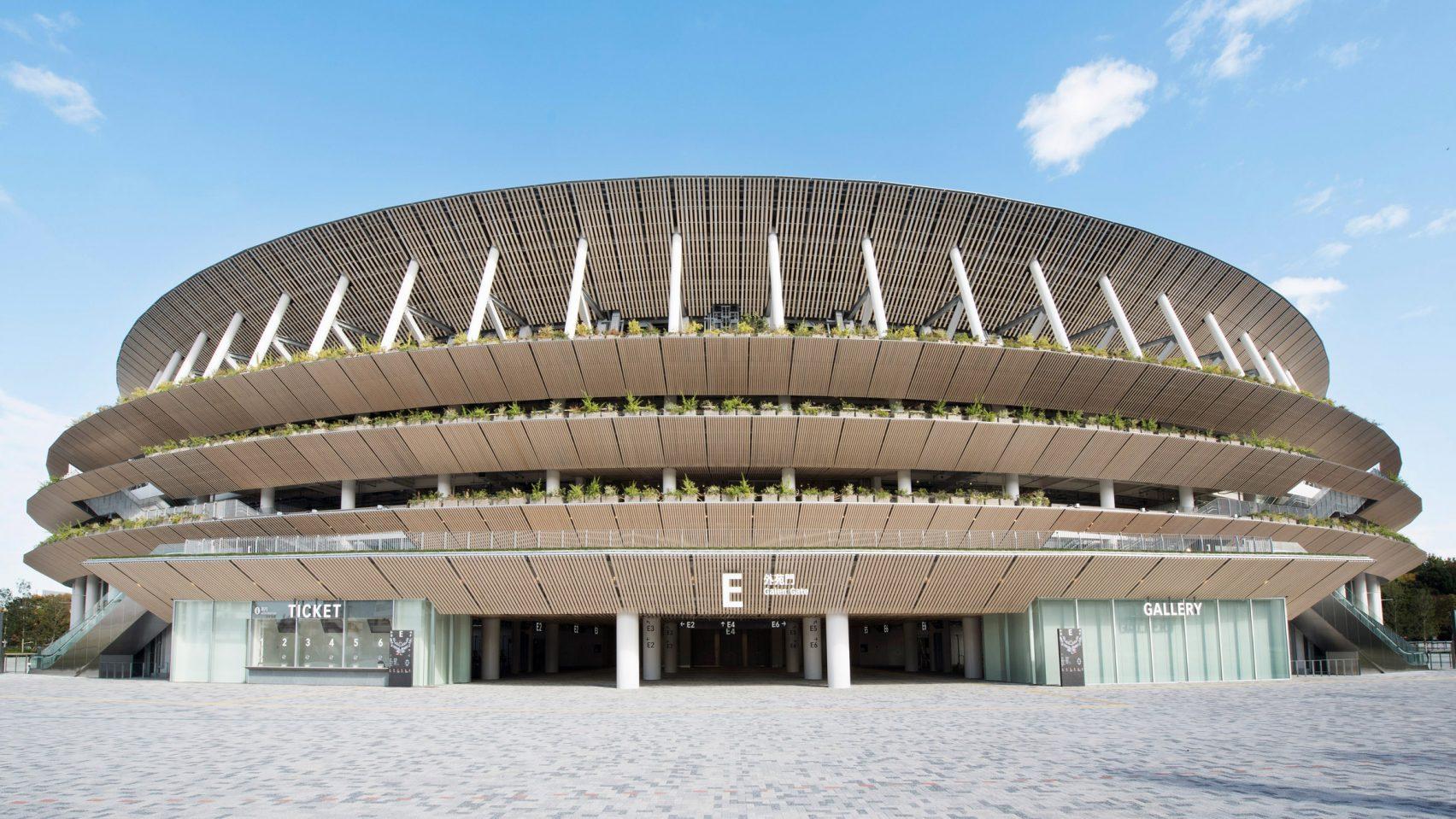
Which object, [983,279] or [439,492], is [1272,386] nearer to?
[983,279]

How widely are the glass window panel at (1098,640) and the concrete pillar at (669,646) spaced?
17.3 metres

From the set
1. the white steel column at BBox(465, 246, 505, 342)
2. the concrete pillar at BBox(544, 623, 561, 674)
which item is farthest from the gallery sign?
the concrete pillar at BBox(544, 623, 561, 674)

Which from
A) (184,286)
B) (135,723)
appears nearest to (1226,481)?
(135,723)

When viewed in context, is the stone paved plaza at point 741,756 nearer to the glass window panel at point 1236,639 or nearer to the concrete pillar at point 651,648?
the glass window panel at point 1236,639

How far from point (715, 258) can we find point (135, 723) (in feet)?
81.9

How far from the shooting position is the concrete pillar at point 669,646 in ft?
129

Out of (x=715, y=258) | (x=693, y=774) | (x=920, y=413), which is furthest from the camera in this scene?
(x=715, y=258)

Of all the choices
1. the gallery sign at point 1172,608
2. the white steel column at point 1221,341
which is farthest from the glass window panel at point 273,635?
the white steel column at point 1221,341

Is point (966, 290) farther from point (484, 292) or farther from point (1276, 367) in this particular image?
point (1276, 367)

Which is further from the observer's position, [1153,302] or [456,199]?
[1153,302]

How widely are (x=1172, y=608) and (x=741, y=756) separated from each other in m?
21.7

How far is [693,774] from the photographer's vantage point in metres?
11.8

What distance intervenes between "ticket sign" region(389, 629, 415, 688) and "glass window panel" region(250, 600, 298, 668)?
3944 millimetres

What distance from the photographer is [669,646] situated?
1591 inches
